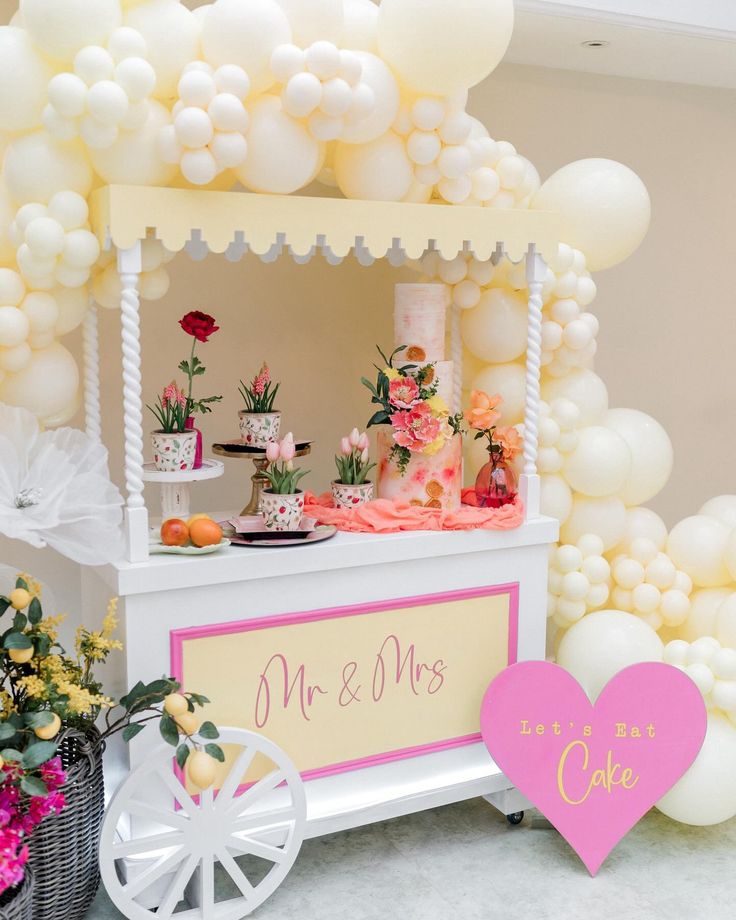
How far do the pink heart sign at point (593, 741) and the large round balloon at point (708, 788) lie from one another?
0.17ft

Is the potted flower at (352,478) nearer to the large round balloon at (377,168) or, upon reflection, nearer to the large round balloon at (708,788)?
the large round balloon at (377,168)

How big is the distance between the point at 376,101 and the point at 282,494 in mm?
901

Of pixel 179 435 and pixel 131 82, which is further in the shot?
pixel 179 435

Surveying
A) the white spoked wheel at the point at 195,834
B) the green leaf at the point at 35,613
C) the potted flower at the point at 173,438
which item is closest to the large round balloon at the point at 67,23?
the potted flower at the point at 173,438

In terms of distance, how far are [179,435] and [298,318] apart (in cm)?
84

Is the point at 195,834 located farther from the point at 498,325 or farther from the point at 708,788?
the point at 498,325

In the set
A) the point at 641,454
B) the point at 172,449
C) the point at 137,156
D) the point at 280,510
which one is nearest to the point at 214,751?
the point at 280,510

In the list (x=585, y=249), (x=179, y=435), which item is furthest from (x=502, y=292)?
(x=179, y=435)

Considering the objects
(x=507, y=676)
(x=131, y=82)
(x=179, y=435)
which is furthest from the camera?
(x=507, y=676)

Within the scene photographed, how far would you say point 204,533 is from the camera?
2.24 metres

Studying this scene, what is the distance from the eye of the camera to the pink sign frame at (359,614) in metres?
2.23

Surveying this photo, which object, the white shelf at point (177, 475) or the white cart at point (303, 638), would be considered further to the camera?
the white shelf at point (177, 475)

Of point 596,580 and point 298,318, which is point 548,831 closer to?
point 596,580

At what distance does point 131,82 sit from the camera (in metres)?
1.98
